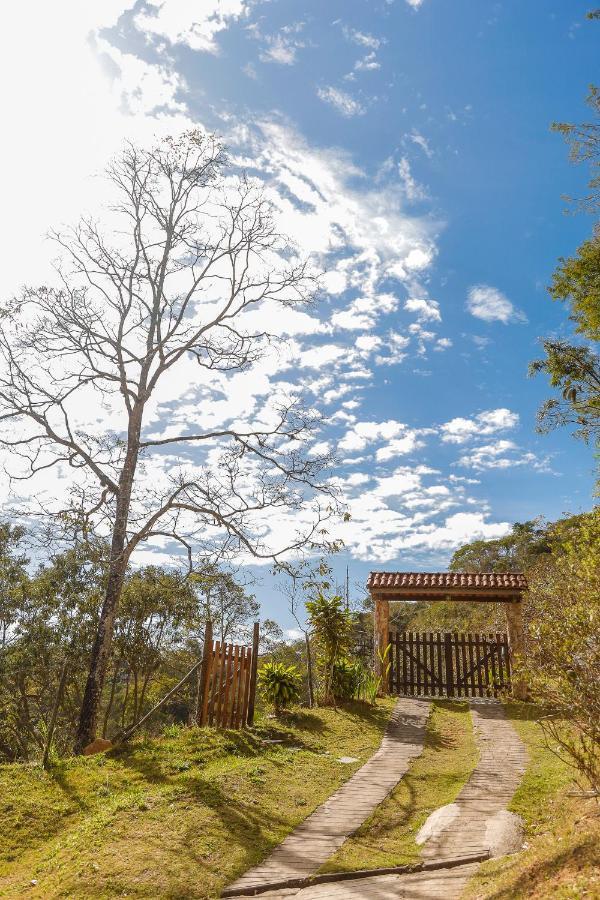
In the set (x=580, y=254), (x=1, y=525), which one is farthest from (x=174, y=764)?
(x=580, y=254)

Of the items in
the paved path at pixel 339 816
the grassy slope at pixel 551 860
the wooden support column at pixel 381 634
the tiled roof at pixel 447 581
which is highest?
the tiled roof at pixel 447 581

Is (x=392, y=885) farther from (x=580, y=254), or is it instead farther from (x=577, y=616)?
(x=580, y=254)

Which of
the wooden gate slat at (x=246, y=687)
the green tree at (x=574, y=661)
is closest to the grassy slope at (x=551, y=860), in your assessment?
the green tree at (x=574, y=661)

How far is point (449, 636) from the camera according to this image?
16.8m

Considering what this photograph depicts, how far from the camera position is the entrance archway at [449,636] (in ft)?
53.6

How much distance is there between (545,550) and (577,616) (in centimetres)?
4368

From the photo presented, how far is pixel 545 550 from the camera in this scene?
147 ft

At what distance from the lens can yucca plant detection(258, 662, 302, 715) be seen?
1241 centimetres

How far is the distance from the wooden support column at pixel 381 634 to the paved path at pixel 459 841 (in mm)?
6457

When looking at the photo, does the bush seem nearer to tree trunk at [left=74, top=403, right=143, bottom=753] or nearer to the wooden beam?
the wooden beam

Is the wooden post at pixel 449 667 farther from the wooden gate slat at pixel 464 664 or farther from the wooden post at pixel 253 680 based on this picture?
the wooden post at pixel 253 680

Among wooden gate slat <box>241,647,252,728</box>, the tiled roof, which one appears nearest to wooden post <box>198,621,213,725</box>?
wooden gate slat <box>241,647,252,728</box>

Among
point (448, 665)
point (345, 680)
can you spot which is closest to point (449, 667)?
point (448, 665)

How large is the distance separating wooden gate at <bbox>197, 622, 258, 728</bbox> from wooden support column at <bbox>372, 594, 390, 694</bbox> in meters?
6.38
